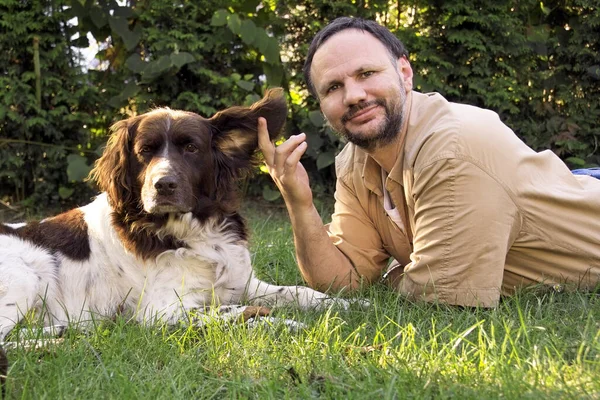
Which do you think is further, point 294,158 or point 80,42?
point 80,42

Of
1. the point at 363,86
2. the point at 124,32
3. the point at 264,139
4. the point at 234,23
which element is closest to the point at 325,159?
the point at 234,23

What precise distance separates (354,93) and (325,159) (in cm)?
306

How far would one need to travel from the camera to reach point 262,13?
6.59 metres

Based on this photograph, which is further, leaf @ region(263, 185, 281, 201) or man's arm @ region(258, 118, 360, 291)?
leaf @ region(263, 185, 281, 201)

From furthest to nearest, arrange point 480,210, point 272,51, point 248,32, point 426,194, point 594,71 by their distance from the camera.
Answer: point 594,71
point 272,51
point 248,32
point 426,194
point 480,210

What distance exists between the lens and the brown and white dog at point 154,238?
10.7ft

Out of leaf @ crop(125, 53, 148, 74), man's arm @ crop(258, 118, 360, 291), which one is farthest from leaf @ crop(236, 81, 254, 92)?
man's arm @ crop(258, 118, 360, 291)

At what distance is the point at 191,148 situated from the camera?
3.35 m

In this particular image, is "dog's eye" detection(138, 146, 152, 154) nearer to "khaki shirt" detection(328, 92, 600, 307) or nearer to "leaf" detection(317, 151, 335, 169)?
"khaki shirt" detection(328, 92, 600, 307)

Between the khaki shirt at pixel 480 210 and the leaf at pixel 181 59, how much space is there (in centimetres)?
292

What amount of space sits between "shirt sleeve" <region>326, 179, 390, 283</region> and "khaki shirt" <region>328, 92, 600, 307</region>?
0.22 metres

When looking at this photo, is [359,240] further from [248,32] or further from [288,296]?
[248,32]

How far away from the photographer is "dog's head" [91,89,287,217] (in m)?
3.21

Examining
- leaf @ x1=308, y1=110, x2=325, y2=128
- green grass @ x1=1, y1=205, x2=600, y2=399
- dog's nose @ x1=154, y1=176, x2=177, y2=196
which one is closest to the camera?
green grass @ x1=1, y1=205, x2=600, y2=399
